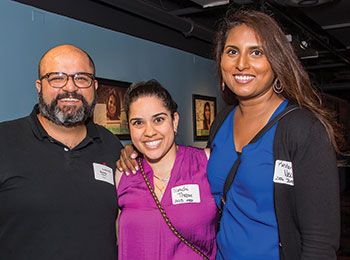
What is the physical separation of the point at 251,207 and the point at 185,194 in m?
0.37

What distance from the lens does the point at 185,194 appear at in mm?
1883

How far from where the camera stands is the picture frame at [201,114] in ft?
21.4

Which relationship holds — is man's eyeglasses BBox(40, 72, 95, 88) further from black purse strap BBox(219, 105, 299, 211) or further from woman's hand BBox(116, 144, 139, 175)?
black purse strap BBox(219, 105, 299, 211)

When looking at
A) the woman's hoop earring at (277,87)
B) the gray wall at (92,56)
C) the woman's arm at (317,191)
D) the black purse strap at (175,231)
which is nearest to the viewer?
A: the woman's arm at (317,191)

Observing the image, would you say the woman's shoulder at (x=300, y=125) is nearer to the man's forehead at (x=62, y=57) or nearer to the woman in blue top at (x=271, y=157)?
the woman in blue top at (x=271, y=157)

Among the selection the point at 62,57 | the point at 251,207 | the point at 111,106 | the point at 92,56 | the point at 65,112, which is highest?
the point at 92,56

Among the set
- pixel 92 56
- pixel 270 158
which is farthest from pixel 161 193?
pixel 92 56

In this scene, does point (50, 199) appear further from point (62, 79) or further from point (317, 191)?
point (317, 191)

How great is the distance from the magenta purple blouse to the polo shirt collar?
0.37 m

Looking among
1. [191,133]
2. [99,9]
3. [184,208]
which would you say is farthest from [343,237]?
[184,208]

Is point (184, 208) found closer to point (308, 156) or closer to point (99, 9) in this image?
point (308, 156)

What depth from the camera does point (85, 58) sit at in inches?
85.0

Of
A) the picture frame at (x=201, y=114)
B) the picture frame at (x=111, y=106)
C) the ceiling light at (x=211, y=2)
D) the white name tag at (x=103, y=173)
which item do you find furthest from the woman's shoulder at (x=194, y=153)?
the picture frame at (x=201, y=114)

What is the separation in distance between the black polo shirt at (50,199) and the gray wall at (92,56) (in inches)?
34.9
